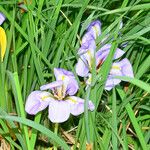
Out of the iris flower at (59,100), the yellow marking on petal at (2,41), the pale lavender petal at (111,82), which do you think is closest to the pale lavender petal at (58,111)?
the iris flower at (59,100)

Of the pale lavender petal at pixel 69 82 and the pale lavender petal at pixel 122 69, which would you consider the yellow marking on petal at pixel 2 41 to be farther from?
the pale lavender petal at pixel 122 69

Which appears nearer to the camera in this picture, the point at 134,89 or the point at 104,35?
the point at 104,35

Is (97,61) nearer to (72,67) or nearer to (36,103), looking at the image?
(72,67)

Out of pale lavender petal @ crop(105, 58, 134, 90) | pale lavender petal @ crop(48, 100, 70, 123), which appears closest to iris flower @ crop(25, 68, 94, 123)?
pale lavender petal @ crop(48, 100, 70, 123)

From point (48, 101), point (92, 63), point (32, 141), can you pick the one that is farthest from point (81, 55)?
point (32, 141)

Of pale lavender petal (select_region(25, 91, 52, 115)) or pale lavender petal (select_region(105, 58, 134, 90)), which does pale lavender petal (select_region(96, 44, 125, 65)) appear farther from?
pale lavender petal (select_region(25, 91, 52, 115))

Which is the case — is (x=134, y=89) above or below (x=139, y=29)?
below

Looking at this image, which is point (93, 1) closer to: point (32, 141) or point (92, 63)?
point (92, 63)
